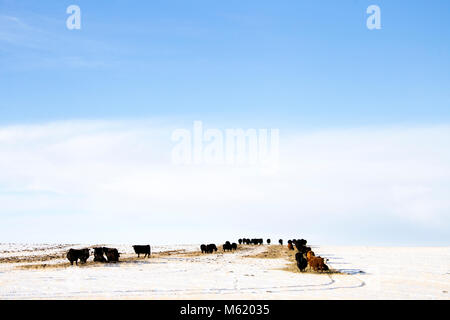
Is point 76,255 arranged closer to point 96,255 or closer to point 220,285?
point 96,255

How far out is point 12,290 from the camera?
18.9m

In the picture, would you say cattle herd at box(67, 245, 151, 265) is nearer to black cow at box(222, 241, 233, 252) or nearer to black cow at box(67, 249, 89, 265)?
black cow at box(67, 249, 89, 265)

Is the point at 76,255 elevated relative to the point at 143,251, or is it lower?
elevated

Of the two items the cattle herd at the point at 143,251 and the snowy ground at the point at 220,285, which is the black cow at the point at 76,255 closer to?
the cattle herd at the point at 143,251

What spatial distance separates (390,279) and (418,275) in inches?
136

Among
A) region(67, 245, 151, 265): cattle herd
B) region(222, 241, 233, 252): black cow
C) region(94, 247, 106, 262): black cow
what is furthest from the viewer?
region(222, 241, 233, 252): black cow

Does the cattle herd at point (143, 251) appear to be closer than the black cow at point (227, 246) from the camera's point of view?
Yes

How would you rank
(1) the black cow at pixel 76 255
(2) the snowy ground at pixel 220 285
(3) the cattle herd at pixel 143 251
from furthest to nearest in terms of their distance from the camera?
(1) the black cow at pixel 76 255, (3) the cattle herd at pixel 143 251, (2) the snowy ground at pixel 220 285

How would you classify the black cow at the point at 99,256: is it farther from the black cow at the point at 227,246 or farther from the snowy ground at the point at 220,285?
the black cow at the point at 227,246

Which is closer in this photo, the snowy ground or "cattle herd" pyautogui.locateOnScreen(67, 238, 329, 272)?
the snowy ground

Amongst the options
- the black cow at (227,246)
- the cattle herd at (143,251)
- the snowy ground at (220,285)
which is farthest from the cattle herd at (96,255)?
the black cow at (227,246)

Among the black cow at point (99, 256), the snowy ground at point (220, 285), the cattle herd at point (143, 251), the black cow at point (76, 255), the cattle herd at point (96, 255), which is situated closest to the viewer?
the snowy ground at point (220, 285)

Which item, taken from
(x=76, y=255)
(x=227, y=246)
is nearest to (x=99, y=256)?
(x=76, y=255)

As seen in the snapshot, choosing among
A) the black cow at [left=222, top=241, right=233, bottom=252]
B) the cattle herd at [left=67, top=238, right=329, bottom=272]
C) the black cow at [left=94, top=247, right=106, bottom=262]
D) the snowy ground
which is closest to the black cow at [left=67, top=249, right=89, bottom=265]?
the cattle herd at [left=67, top=238, right=329, bottom=272]
